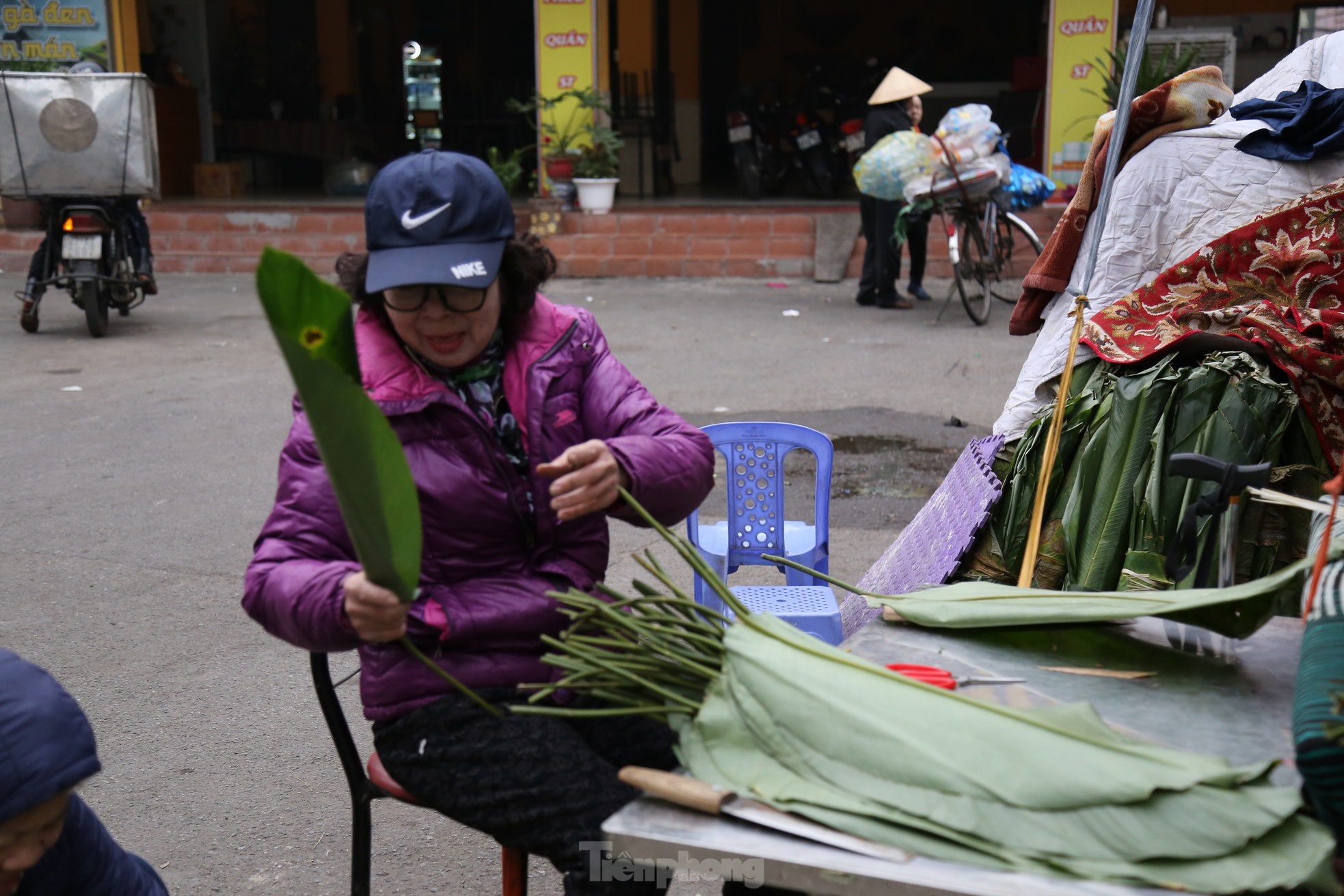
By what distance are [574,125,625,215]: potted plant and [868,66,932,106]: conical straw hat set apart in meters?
→ 3.07

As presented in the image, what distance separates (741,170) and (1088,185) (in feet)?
36.6

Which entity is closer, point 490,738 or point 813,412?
point 490,738

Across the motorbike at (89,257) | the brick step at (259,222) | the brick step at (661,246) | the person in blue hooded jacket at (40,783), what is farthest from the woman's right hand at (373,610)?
the brick step at (259,222)

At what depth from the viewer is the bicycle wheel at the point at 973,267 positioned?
8.63 meters

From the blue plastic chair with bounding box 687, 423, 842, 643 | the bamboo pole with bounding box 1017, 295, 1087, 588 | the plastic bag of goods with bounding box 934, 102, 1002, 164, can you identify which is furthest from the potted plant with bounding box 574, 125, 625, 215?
the bamboo pole with bounding box 1017, 295, 1087, 588

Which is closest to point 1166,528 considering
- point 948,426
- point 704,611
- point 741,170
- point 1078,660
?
point 1078,660

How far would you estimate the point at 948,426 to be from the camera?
237 inches

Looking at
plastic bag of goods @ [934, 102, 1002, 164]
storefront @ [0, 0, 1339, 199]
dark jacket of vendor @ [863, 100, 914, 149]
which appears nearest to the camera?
plastic bag of goods @ [934, 102, 1002, 164]

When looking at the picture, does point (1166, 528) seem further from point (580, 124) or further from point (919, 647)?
point (580, 124)

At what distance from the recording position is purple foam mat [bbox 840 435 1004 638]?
9.62 feet

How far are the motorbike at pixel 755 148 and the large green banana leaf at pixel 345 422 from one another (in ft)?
41.3

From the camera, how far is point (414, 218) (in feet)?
6.23

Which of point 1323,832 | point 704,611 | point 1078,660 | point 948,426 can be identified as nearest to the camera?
point 1323,832

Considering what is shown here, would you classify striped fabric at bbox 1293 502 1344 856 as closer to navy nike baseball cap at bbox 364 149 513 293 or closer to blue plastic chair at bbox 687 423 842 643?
navy nike baseball cap at bbox 364 149 513 293
